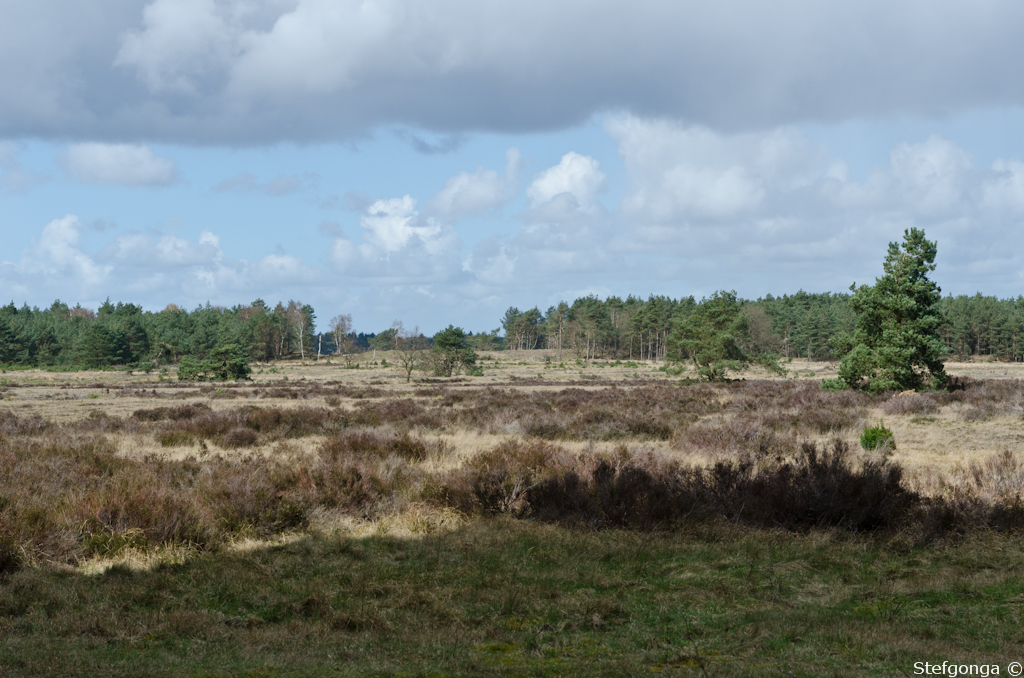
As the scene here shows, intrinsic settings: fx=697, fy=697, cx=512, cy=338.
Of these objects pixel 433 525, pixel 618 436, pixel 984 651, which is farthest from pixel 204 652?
pixel 618 436

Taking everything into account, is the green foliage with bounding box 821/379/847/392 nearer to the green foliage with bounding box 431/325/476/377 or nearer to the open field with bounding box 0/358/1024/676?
the open field with bounding box 0/358/1024/676

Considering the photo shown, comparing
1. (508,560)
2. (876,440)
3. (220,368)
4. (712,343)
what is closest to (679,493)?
(508,560)

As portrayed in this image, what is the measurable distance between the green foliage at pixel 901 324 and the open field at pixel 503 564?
42.4ft

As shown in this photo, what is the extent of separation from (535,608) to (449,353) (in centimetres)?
5971

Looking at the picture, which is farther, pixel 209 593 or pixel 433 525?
pixel 433 525

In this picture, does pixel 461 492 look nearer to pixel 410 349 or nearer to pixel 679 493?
pixel 679 493

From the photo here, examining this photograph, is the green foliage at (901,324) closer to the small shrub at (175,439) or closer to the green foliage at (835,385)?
the green foliage at (835,385)

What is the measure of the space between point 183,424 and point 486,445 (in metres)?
9.43

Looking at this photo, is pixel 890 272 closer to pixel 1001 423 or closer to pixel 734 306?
pixel 1001 423

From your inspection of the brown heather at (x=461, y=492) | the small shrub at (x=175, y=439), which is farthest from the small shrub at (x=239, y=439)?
Result: the brown heather at (x=461, y=492)

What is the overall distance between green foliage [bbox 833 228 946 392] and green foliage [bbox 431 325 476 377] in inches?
1651

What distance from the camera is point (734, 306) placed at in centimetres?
5325

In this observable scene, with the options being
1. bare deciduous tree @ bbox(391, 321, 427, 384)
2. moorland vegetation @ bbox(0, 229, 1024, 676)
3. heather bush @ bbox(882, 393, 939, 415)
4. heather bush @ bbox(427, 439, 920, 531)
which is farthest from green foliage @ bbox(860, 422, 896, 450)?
bare deciduous tree @ bbox(391, 321, 427, 384)

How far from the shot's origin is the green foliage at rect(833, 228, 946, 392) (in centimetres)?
2583
